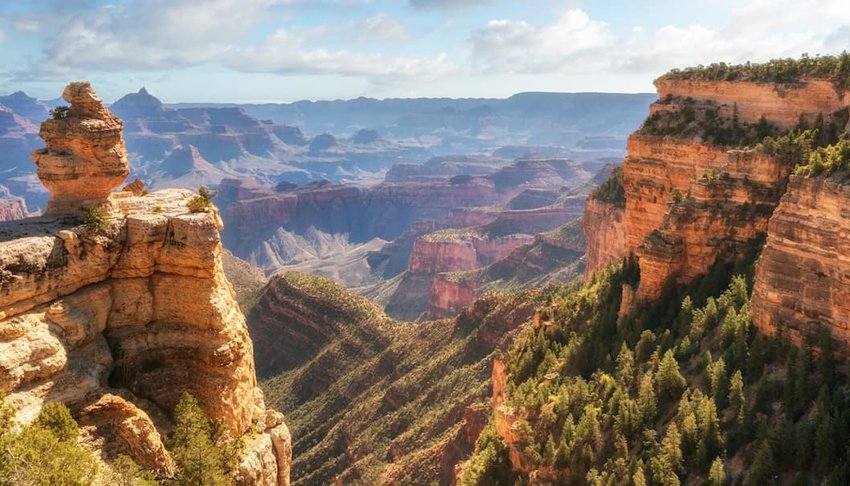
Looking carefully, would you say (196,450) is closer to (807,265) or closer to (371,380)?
(807,265)

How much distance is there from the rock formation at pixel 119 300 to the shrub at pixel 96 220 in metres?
0.04

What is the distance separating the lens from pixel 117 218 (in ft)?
82.8

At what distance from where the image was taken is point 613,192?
244 ft

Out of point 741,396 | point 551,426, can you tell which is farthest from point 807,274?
point 551,426

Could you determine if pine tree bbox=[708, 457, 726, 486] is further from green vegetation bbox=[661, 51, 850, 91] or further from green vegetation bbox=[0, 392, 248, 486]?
green vegetation bbox=[661, 51, 850, 91]

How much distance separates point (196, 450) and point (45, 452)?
5.77 metres

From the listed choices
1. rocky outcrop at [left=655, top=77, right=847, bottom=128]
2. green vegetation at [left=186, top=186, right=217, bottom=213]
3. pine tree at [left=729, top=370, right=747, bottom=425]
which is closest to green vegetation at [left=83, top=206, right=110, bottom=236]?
green vegetation at [left=186, top=186, right=217, bottom=213]

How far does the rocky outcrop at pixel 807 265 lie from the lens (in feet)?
84.7

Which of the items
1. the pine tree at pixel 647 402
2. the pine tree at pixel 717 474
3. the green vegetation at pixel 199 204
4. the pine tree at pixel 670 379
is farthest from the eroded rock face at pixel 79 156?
the pine tree at pixel 670 379

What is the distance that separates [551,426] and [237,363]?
58.5 feet

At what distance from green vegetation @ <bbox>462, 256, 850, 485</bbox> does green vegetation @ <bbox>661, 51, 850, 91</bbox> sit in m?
13.3

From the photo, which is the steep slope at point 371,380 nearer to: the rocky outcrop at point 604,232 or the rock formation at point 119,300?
the rocky outcrop at point 604,232

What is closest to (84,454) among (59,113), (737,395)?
(59,113)

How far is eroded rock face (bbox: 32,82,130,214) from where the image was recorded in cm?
2494
